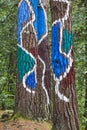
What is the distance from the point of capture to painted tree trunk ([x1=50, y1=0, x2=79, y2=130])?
5773 millimetres

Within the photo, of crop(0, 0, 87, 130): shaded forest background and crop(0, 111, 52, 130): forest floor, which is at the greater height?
crop(0, 0, 87, 130): shaded forest background

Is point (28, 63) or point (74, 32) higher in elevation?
point (74, 32)

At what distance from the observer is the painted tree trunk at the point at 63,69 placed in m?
5.77

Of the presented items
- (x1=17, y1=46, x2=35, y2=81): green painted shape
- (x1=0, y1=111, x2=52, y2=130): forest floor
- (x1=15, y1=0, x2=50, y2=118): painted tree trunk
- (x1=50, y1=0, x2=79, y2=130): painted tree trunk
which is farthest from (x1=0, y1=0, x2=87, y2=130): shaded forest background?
(x1=50, y1=0, x2=79, y2=130): painted tree trunk

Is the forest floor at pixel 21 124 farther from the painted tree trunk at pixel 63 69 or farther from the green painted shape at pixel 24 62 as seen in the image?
the painted tree trunk at pixel 63 69

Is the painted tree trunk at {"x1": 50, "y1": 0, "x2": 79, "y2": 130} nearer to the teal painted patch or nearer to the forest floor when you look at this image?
the teal painted patch

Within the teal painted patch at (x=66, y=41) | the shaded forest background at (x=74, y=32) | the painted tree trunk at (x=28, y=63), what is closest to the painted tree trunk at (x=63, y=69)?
the teal painted patch at (x=66, y=41)

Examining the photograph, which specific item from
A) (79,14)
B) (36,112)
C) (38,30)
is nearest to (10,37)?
(38,30)

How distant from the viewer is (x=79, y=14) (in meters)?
9.36

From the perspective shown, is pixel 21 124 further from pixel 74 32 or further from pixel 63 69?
pixel 74 32

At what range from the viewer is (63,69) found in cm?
577

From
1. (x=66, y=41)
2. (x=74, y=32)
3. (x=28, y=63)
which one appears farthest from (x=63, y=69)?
(x=74, y=32)

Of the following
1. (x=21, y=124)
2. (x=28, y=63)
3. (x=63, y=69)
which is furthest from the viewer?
(x=28, y=63)

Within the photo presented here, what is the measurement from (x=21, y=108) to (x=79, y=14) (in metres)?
3.15
